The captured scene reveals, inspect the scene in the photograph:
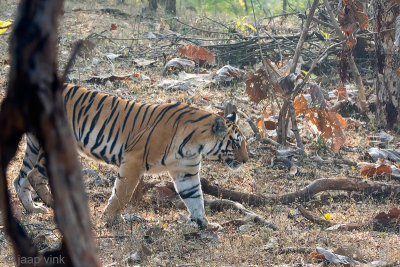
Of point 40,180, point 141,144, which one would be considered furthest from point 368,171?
point 40,180

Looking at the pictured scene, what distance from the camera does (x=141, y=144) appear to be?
5355mm

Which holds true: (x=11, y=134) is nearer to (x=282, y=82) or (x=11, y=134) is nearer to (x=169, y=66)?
(x=282, y=82)

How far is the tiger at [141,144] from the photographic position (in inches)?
208

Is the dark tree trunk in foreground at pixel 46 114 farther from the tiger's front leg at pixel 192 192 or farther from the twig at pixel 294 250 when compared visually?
the tiger's front leg at pixel 192 192

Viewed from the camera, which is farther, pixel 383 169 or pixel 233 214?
pixel 383 169

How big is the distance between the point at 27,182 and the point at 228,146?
1952 millimetres

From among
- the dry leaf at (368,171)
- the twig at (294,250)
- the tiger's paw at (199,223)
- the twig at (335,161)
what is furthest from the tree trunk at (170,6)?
the twig at (294,250)

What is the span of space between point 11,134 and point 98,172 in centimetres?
541

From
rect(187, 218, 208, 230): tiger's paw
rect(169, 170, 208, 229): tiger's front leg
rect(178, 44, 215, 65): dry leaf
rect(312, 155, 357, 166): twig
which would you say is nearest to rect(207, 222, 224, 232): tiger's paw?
rect(187, 218, 208, 230): tiger's paw

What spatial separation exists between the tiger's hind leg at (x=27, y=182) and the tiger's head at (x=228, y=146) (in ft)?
5.40

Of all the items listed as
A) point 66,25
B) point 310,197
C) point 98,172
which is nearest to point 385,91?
point 310,197

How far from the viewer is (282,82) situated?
7078mm

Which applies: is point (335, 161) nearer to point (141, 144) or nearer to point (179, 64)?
point (141, 144)

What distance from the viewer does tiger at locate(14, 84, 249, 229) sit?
5.29 metres
